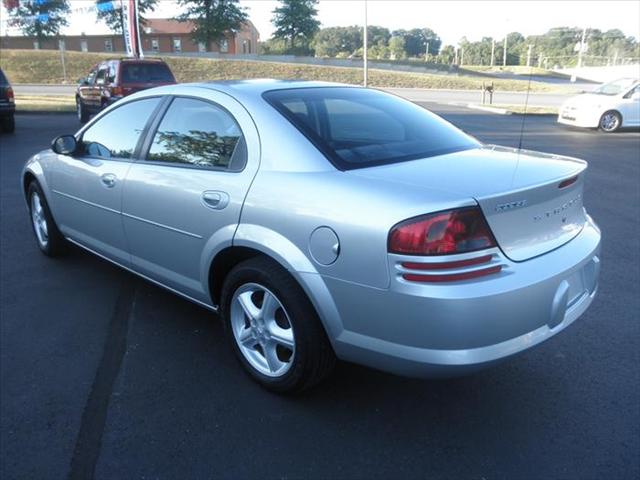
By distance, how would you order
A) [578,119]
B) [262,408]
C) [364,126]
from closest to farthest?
1. [262,408]
2. [364,126]
3. [578,119]

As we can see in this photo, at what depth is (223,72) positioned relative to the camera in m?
42.7

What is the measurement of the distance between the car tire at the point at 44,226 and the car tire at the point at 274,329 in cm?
252

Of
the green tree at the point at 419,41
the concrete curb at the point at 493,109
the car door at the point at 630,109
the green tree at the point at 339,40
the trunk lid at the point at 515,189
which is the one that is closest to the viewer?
the trunk lid at the point at 515,189

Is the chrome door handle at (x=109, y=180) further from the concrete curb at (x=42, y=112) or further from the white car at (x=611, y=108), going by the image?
the concrete curb at (x=42, y=112)

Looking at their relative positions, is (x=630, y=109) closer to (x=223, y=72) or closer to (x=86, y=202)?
(x=86, y=202)

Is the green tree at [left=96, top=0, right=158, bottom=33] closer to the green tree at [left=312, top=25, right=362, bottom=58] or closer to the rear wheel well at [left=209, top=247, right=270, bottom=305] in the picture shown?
the green tree at [left=312, top=25, right=362, bottom=58]

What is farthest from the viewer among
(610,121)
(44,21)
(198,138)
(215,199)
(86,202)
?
(44,21)

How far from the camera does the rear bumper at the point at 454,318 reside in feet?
7.41

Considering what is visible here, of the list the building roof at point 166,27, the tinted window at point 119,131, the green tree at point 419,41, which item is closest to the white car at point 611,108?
the tinted window at point 119,131

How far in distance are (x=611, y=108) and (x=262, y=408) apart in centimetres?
1544

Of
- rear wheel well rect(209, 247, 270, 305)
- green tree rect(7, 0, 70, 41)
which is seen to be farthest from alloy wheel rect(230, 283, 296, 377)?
green tree rect(7, 0, 70, 41)

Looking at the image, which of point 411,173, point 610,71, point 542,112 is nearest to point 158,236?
point 411,173

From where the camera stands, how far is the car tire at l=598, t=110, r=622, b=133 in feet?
50.2

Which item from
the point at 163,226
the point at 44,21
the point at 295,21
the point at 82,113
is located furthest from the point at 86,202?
the point at 44,21
